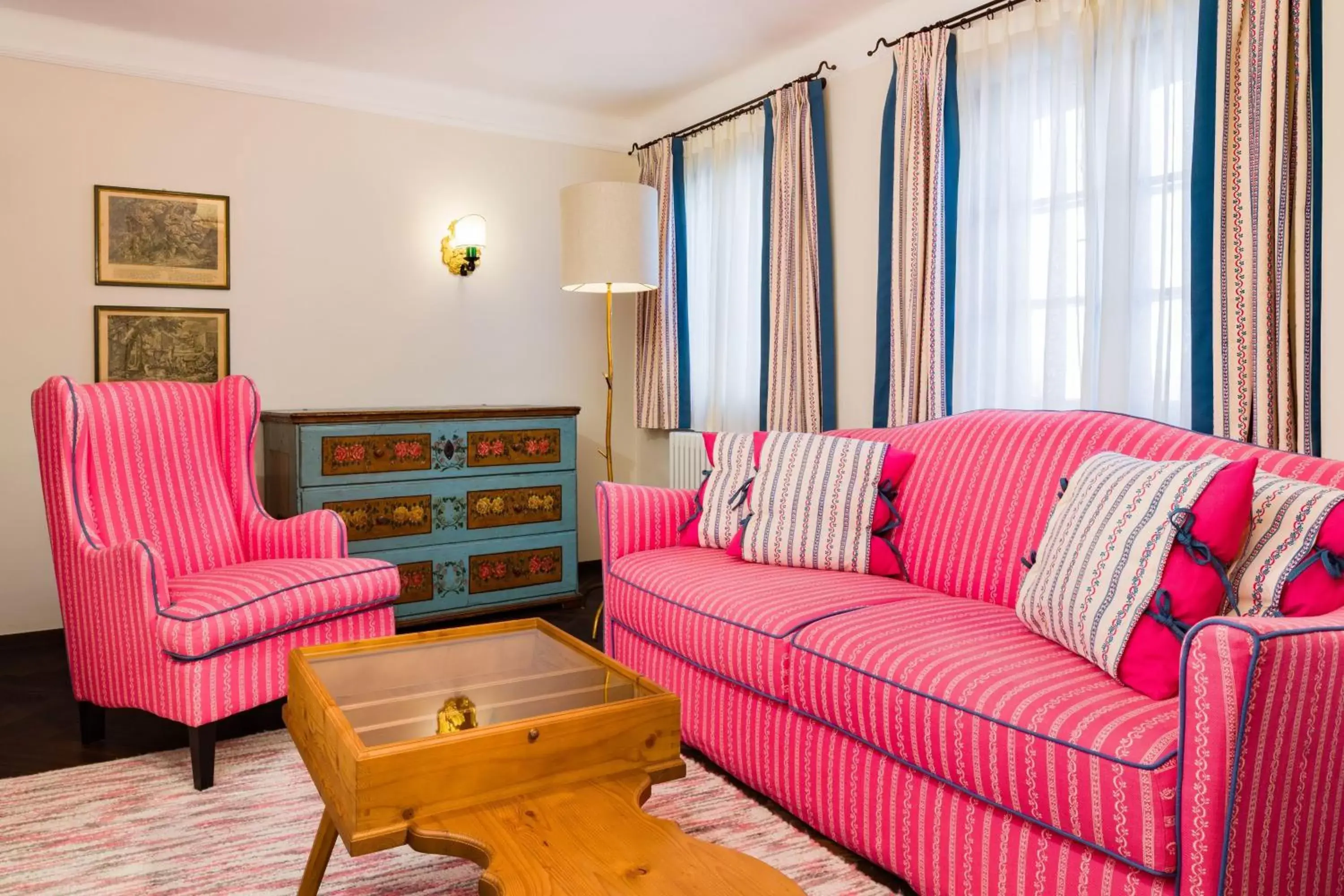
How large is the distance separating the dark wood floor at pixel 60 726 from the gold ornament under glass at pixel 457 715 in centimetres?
83

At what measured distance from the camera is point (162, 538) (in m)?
2.77

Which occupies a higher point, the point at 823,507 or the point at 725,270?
the point at 725,270

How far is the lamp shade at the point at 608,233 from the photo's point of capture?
3.62m

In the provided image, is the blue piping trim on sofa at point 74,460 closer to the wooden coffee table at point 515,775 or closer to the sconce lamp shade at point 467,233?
the wooden coffee table at point 515,775

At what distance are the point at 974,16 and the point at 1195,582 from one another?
2.24 metres

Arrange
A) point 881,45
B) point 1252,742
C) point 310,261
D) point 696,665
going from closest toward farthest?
point 1252,742 < point 696,665 < point 881,45 < point 310,261

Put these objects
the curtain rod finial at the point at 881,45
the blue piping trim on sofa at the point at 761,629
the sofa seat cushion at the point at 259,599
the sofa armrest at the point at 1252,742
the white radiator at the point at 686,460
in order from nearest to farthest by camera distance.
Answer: the sofa armrest at the point at 1252,742 < the blue piping trim on sofa at the point at 761,629 < the sofa seat cushion at the point at 259,599 < the curtain rod finial at the point at 881,45 < the white radiator at the point at 686,460

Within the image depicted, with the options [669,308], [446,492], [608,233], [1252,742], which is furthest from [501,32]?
[1252,742]

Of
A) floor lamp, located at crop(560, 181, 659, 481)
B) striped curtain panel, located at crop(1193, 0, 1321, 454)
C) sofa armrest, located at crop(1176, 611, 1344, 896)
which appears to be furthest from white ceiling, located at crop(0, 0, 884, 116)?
sofa armrest, located at crop(1176, 611, 1344, 896)

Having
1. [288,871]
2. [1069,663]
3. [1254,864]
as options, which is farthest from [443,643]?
[1254,864]

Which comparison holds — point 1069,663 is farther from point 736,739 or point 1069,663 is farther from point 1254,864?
point 736,739

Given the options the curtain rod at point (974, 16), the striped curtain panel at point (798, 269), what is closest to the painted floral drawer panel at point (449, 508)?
the striped curtain panel at point (798, 269)

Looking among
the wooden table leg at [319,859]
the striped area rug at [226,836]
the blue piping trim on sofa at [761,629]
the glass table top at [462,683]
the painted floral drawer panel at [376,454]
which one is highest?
the painted floral drawer panel at [376,454]

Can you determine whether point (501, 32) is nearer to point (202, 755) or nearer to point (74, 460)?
point (74, 460)
